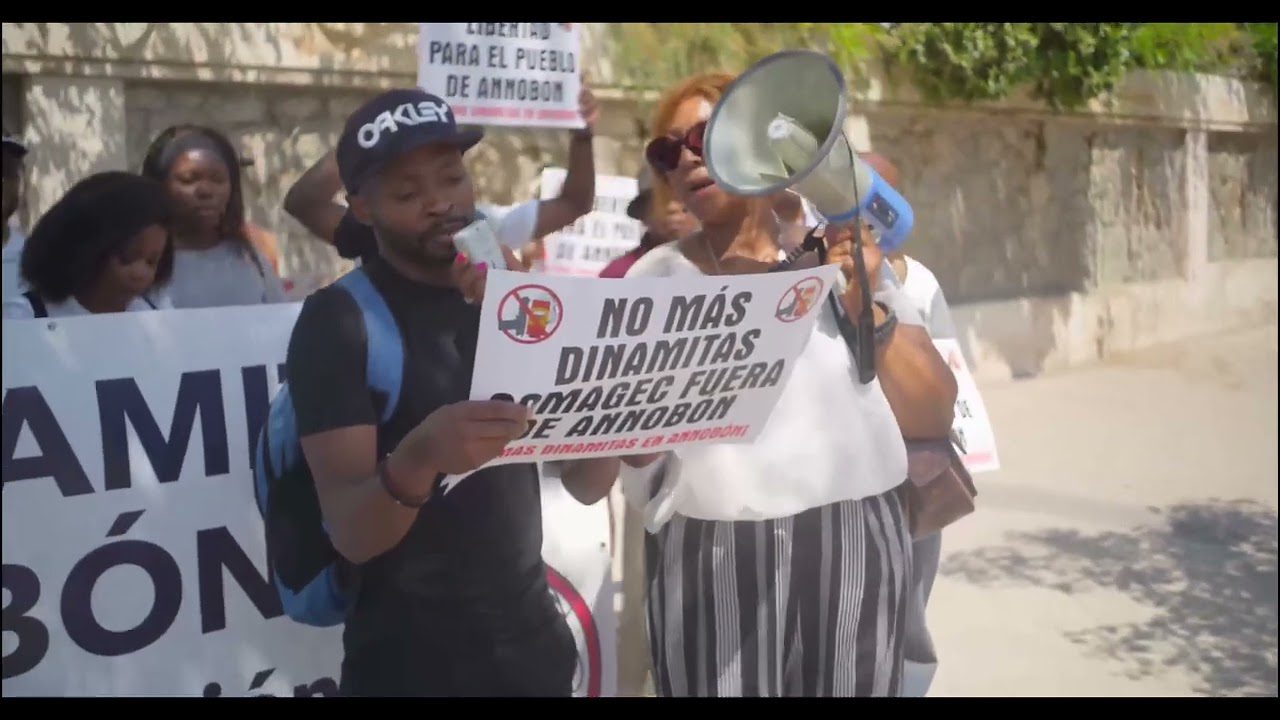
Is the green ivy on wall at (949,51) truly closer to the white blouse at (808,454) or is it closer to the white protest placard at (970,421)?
the white protest placard at (970,421)

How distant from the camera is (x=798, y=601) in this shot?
227cm

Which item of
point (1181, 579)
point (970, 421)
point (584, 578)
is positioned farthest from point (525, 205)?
point (1181, 579)

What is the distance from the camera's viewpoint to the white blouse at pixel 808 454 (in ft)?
7.32

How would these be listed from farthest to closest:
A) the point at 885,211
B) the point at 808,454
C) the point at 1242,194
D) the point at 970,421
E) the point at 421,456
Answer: the point at 1242,194 < the point at 970,421 < the point at 885,211 < the point at 808,454 < the point at 421,456

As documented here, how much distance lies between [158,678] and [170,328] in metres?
0.73

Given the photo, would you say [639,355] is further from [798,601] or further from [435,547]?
[798,601]

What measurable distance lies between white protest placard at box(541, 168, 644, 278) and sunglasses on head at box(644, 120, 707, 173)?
2628mm

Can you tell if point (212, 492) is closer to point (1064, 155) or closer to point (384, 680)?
point (384, 680)

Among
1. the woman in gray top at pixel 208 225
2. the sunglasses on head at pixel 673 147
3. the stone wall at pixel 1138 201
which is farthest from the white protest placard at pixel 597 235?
the stone wall at pixel 1138 201

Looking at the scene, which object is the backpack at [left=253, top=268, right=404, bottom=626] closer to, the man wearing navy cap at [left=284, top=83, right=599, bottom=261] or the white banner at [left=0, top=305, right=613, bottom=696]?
the white banner at [left=0, top=305, right=613, bottom=696]

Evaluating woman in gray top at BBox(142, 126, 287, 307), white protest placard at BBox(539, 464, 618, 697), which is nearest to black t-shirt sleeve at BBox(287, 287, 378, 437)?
white protest placard at BBox(539, 464, 618, 697)

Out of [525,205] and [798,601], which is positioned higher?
[525,205]

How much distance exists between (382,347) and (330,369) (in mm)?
88
